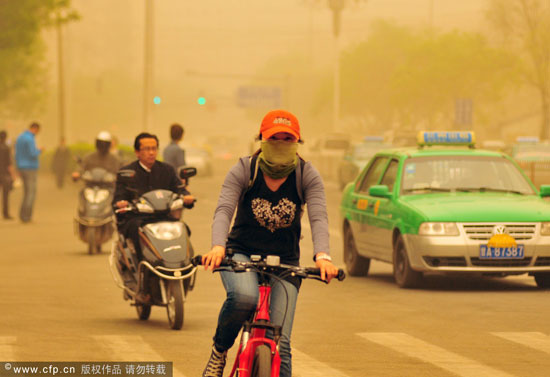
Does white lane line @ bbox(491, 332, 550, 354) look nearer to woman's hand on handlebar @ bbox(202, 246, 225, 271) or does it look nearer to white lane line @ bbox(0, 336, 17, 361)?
white lane line @ bbox(0, 336, 17, 361)

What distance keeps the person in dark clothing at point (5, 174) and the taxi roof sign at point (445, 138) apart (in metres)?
13.8

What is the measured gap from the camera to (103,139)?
64.4ft

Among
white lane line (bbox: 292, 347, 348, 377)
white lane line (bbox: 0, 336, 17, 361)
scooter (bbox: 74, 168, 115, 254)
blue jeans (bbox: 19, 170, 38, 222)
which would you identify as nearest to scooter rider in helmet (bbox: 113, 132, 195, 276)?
white lane line (bbox: 0, 336, 17, 361)

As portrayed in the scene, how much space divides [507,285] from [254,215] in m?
8.34

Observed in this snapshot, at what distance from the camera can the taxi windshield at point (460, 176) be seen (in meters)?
14.7

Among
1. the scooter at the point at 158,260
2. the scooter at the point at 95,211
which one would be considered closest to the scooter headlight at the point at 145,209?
the scooter at the point at 158,260

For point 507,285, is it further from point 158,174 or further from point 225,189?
point 225,189

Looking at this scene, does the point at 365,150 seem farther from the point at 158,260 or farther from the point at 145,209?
the point at 158,260

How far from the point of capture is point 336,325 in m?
11.1

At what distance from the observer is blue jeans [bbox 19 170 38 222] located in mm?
25922

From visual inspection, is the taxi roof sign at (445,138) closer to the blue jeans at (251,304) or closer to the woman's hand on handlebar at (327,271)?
the blue jeans at (251,304)

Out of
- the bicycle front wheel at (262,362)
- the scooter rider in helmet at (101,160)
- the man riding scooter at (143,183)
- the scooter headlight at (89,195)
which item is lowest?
the scooter headlight at (89,195)

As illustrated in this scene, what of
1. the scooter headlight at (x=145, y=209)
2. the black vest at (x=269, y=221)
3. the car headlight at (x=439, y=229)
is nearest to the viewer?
the black vest at (x=269, y=221)

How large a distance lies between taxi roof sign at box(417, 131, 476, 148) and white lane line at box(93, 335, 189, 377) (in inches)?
241
